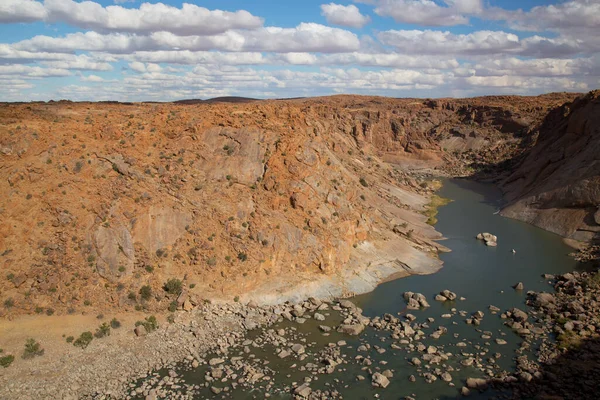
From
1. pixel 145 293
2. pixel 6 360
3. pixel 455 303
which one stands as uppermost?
pixel 145 293

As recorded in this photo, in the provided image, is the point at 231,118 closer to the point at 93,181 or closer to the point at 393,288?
the point at 93,181

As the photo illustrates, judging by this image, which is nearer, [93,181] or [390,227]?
[93,181]

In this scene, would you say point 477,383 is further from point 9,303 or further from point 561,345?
point 9,303

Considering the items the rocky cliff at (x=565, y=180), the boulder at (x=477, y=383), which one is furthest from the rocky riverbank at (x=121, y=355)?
the rocky cliff at (x=565, y=180)

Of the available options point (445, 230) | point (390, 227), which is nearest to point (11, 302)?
point (390, 227)

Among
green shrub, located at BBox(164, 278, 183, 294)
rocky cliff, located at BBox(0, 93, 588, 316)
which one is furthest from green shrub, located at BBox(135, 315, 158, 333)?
green shrub, located at BBox(164, 278, 183, 294)

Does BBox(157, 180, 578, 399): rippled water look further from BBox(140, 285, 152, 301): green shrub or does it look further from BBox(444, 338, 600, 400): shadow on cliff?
BBox(140, 285, 152, 301): green shrub

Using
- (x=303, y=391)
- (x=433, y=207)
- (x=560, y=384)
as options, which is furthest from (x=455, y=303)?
(x=433, y=207)
